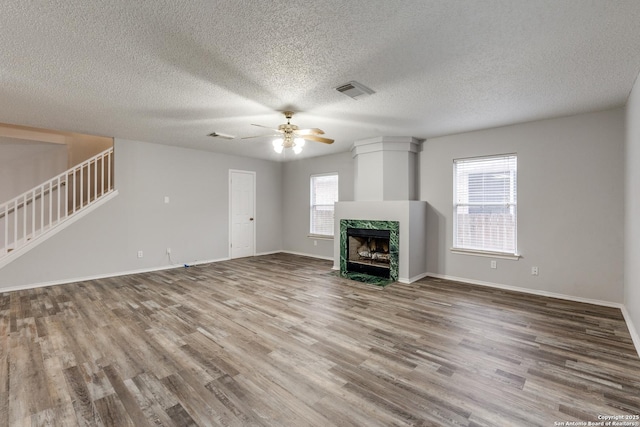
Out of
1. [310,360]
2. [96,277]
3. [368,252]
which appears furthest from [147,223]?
[310,360]

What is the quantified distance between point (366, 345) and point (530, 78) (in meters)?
3.03

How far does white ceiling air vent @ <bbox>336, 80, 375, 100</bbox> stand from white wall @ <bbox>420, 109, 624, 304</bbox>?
2550 mm

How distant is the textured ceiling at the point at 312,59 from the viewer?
193 cm

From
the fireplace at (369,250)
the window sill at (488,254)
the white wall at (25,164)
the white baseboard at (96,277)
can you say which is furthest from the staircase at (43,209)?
the window sill at (488,254)

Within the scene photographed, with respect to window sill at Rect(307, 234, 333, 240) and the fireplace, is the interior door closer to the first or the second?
window sill at Rect(307, 234, 333, 240)

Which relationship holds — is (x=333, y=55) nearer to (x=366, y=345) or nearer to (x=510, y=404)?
(x=366, y=345)

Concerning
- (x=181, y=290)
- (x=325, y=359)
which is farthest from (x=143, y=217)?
(x=325, y=359)

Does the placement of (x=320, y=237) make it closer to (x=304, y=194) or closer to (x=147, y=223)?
(x=304, y=194)

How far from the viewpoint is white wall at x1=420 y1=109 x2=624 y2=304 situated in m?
3.73

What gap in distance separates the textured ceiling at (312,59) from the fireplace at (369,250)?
1.95m

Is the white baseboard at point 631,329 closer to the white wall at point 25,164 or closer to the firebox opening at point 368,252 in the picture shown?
Result: the firebox opening at point 368,252

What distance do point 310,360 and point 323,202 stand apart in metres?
5.04

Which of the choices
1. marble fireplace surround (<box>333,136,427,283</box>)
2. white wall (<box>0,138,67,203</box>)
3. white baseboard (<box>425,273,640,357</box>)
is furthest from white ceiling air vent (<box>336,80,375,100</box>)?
white wall (<box>0,138,67,203</box>)

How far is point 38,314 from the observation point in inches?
135
